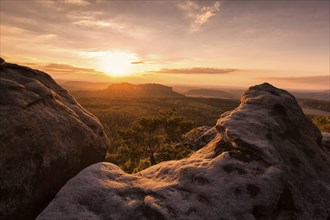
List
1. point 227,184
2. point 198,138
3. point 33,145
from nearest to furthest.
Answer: point 227,184, point 33,145, point 198,138

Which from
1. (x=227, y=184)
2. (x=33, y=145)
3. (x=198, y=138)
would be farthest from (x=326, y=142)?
(x=33, y=145)

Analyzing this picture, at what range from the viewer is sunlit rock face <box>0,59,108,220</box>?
10.7m

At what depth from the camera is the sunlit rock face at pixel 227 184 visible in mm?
10461

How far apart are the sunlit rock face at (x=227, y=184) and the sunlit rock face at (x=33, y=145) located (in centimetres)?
96

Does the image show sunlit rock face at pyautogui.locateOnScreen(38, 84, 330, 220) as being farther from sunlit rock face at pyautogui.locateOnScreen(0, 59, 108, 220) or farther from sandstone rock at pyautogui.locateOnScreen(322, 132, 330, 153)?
sandstone rock at pyautogui.locateOnScreen(322, 132, 330, 153)

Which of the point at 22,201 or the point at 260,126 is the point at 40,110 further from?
the point at 260,126

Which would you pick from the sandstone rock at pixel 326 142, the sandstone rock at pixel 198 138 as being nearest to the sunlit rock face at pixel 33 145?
the sandstone rock at pixel 198 138

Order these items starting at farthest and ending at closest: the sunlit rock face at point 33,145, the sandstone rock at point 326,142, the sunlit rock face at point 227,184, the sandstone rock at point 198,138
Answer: the sandstone rock at point 198,138
the sandstone rock at point 326,142
the sunlit rock face at point 33,145
the sunlit rock face at point 227,184

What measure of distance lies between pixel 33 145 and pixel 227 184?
9000mm

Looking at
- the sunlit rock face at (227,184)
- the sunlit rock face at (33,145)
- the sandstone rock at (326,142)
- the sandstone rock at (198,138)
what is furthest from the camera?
the sandstone rock at (198,138)

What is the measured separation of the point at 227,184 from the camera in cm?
1111

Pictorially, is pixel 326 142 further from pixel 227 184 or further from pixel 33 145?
pixel 33 145

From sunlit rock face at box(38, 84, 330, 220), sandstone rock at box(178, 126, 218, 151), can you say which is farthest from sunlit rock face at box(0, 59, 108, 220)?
sandstone rock at box(178, 126, 218, 151)

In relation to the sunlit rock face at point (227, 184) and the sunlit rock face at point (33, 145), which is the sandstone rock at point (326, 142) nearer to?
the sunlit rock face at point (227, 184)
